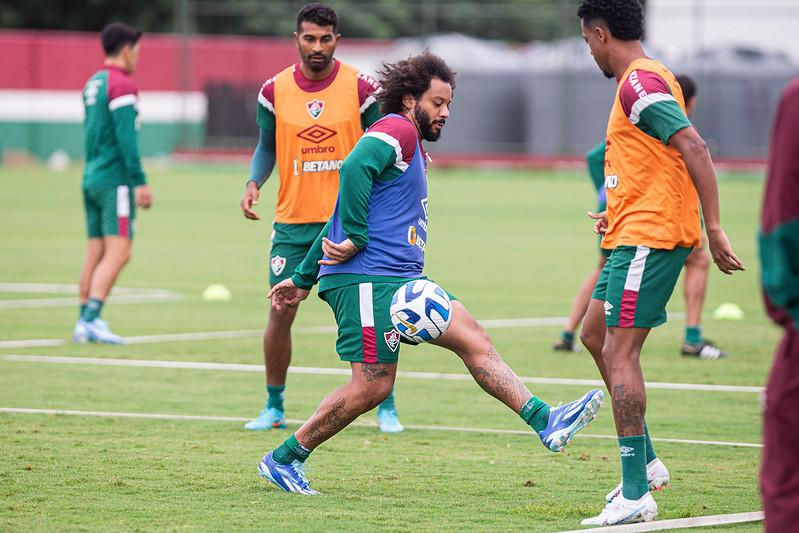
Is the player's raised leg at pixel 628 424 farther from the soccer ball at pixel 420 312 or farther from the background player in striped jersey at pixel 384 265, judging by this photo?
the soccer ball at pixel 420 312

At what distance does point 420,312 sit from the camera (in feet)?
21.6

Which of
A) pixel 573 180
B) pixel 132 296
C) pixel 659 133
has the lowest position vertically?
pixel 573 180

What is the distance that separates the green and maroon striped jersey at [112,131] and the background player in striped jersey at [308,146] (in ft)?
12.8

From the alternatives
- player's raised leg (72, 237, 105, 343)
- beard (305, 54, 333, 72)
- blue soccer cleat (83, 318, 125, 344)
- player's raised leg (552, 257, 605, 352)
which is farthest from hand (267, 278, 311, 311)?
player's raised leg (72, 237, 105, 343)

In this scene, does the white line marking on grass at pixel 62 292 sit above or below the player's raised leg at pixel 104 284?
below

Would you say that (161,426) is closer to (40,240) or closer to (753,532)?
(753,532)

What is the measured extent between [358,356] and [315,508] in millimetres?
790

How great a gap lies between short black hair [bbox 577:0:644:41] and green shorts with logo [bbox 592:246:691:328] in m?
1.07

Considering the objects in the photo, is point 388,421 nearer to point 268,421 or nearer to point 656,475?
point 268,421

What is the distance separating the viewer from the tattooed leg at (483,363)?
666 centimetres

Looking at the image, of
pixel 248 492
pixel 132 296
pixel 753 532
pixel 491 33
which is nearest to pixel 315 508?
pixel 248 492

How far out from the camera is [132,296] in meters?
15.4

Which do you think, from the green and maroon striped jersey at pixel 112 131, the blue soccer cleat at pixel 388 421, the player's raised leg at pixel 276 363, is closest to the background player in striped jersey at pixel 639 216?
the blue soccer cleat at pixel 388 421

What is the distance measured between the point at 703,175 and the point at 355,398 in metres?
2.05
